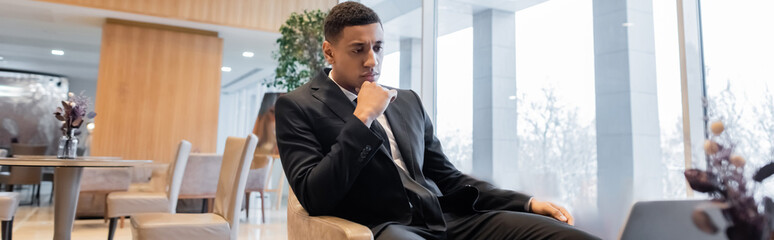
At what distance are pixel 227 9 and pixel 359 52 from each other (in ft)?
20.2

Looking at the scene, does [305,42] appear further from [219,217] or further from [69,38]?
[69,38]

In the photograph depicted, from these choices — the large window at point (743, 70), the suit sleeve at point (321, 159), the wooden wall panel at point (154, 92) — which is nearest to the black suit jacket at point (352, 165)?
the suit sleeve at point (321, 159)

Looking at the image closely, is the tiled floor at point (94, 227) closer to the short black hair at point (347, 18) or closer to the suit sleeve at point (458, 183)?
the suit sleeve at point (458, 183)

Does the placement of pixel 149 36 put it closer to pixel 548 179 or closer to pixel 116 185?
pixel 116 185

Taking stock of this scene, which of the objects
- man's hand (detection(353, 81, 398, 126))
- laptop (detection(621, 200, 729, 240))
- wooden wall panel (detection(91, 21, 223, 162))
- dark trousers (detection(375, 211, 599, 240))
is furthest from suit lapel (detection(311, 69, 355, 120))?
wooden wall panel (detection(91, 21, 223, 162))

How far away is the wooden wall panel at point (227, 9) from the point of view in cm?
665

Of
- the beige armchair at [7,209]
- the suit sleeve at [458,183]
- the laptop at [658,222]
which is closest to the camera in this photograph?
the laptop at [658,222]

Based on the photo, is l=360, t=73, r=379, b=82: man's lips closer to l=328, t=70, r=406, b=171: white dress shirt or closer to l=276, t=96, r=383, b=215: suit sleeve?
l=328, t=70, r=406, b=171: white dress shirt

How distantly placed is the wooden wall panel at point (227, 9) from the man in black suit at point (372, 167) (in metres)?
5.61

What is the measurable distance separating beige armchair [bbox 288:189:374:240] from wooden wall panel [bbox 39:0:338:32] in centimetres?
576

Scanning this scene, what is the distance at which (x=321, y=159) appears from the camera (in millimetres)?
1356

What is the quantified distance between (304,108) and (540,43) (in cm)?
165

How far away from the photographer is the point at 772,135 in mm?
1707

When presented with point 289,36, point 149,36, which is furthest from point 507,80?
point 149,36
